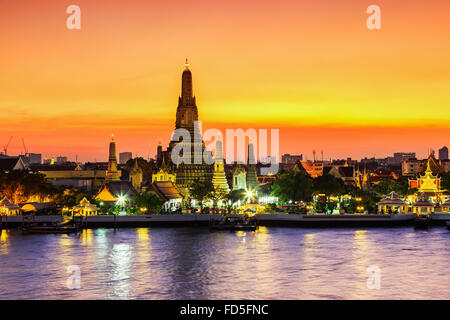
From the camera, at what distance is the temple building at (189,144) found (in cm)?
11750

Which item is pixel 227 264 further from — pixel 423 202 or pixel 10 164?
pixel 10 164

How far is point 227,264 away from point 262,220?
3495 centimetres

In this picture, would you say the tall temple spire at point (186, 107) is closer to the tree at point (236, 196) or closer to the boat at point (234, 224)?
the tree at point (236, 196)

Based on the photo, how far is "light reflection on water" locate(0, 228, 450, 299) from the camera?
43469 millimetres

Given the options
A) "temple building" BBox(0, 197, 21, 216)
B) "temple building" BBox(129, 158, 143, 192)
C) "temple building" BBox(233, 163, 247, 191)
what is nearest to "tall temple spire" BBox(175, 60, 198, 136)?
"temple building" BBox(129, 158, 143, 192)

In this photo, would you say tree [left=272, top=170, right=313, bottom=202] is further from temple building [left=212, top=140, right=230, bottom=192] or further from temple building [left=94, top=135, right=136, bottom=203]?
temple building [left=94, top=135, right=136, bottom=203]

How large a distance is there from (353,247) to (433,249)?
753cm

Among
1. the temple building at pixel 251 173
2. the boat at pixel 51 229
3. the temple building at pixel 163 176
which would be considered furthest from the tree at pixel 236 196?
the boat at pixel 51 229

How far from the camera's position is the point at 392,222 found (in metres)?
85.5

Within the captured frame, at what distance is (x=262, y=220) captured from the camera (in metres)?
89.2

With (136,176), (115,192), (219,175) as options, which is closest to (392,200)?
(219,175)

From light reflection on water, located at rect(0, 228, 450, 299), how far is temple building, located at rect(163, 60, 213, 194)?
127 ft

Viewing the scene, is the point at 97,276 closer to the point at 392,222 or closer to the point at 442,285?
the point at 442,285

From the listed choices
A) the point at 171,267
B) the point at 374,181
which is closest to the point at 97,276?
the point at 171,267
